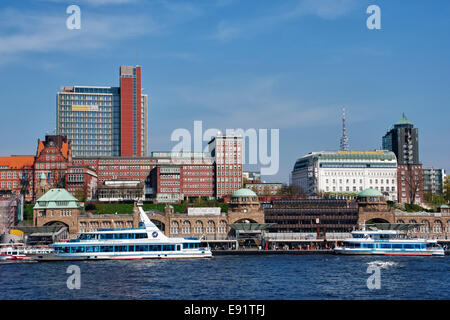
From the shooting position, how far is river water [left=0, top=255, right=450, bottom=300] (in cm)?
5006

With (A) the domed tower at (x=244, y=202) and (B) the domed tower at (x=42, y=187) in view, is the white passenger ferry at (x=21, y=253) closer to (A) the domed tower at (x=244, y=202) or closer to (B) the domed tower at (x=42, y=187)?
(A) the domed tower at (x=244, y=202)

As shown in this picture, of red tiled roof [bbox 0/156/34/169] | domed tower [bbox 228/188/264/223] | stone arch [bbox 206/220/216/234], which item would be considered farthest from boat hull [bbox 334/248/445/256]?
red tiled roof [bbox 0/156/34/169]

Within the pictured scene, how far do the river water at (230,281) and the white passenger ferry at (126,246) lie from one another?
23.8ft

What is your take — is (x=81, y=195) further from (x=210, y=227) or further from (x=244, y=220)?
(x=244, y=220)

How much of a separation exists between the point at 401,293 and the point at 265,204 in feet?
301

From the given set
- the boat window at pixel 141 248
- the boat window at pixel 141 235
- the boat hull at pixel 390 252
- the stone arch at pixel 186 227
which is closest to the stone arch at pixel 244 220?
the stone arch at pixel 186 227

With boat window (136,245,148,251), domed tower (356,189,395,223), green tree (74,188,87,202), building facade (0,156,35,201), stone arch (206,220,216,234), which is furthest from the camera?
building facade (0,156,35,201)

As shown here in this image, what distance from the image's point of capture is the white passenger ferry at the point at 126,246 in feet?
308

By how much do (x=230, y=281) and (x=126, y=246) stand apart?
37.8m

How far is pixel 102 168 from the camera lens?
18988 centimetres

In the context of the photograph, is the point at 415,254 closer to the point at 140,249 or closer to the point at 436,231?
the point at 436,231

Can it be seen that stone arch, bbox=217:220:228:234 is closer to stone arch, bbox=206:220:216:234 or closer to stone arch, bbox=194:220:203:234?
stone arch, bbox=206:220:216:234

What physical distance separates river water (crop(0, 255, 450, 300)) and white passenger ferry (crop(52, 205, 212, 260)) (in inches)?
286
